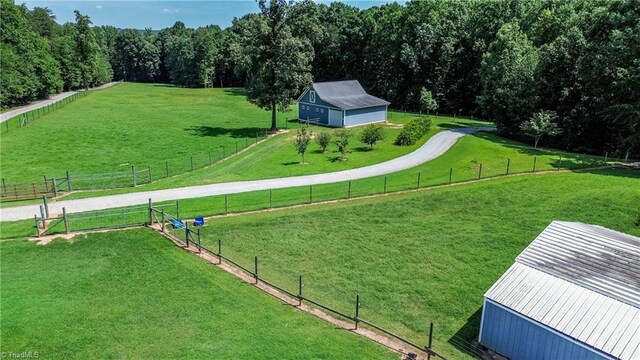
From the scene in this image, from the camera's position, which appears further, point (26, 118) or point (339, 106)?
point (26, 118)

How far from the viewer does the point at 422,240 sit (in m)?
22.4

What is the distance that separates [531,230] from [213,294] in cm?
1624

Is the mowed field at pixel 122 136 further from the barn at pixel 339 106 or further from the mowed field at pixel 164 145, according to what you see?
the barn at pixel 339 106

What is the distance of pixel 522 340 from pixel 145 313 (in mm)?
Answer: 12569

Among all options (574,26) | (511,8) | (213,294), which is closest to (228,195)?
(213,294)

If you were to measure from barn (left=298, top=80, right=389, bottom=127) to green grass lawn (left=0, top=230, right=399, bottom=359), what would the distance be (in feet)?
117

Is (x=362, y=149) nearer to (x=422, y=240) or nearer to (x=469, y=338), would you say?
(x=422, y=240)

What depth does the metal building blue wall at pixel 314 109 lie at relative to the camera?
54.3 metres

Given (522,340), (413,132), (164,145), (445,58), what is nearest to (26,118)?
(164,145)

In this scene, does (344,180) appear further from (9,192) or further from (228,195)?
(9,192)

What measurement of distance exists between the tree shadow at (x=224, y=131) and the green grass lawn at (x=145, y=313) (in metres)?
30.1

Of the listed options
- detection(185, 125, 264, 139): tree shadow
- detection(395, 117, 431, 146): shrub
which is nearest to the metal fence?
detection(185, 125, 264, 139): tree shadow

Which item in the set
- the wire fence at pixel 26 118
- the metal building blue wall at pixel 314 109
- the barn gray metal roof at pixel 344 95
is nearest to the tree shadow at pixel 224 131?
the metal building blue wall at pixel 314 109

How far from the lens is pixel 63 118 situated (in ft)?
196
